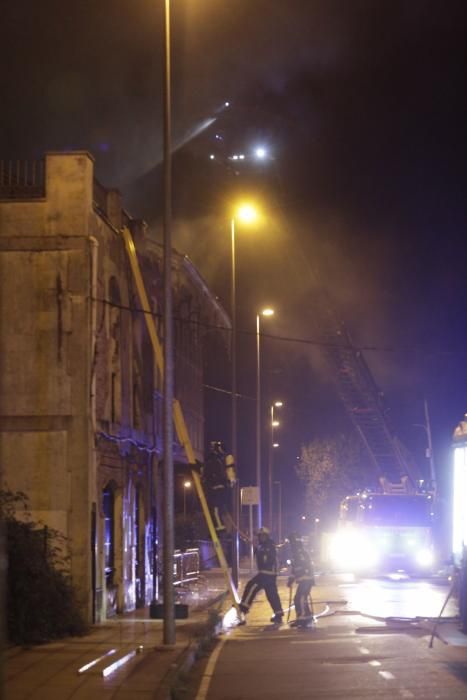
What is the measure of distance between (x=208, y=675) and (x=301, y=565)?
7325 millimetres

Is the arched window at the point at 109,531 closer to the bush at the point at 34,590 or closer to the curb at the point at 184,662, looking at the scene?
the curb at the point at 184,662

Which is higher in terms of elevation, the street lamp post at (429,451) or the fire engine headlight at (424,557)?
the street lamp post at (429,451)

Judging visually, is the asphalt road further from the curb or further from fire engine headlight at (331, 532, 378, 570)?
fire engine headlight at (331, 532, 378, 570)

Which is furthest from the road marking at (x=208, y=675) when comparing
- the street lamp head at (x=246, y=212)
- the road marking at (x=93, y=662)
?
the street lamp head at (x=246, y=212)

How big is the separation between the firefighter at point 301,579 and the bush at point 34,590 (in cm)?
450

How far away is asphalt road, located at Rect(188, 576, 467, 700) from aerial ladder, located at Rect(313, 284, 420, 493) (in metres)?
9.71

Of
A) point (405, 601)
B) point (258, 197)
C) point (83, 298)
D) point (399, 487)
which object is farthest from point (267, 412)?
point (83, 298)

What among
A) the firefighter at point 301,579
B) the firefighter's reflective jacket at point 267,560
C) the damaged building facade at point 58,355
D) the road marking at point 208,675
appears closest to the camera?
the road marking at point 208,675

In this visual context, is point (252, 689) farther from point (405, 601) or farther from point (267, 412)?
point (267, 412)

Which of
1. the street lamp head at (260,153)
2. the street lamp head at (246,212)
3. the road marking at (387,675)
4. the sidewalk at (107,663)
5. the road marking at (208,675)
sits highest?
the street lamp head at (260,153)

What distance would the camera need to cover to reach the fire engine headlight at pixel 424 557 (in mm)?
33375

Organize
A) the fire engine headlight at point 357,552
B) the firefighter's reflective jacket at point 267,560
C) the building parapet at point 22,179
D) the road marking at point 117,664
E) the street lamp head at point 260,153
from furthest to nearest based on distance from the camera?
1. the street lamp head at point 260,153
2. the fire engine headlight at point 357,552
3. the firefighter's reflective jacket at point 267,560
4. the building parapet at point 22,179
5. the road marking at point 117,664

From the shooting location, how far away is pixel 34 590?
15891 millimetres

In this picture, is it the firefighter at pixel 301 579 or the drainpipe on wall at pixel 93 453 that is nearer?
the drainpipe on wall at pixel 93 453
